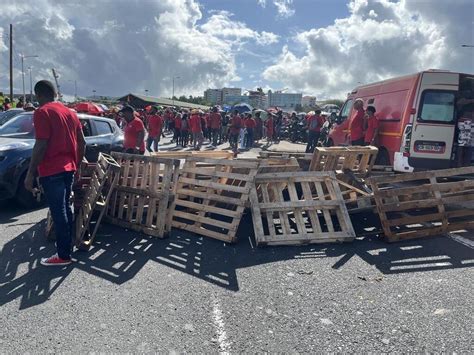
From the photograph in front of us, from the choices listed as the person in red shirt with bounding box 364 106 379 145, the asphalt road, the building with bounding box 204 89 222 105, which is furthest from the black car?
the building with bounding box 204 89 222 105

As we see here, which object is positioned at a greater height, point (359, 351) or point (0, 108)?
point (0, 108)

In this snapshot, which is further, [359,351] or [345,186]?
[345,186]

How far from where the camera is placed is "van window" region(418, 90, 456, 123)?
6.92 m

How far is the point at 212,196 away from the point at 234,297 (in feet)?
6.59

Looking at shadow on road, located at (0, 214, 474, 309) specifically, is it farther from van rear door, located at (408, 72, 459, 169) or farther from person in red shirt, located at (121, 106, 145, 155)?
van rear door, located at (408, 72, 459, 169)

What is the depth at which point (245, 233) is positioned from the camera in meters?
5.30

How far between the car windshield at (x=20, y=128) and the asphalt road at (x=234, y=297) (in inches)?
93.8

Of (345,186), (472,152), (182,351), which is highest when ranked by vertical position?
(472,152)

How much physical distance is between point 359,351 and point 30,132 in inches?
260

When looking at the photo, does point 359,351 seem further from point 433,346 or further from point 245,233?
point 245,233

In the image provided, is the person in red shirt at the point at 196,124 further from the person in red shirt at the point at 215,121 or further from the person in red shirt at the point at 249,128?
the person in red shirt at the point at 249,128

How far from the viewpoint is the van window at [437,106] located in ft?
22.7

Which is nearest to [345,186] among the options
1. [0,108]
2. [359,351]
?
[359,351]

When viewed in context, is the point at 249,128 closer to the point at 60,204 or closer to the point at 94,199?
the point at 94,199
